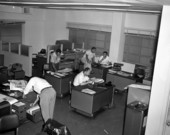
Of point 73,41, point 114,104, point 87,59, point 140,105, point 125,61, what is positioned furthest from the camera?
point 73,41

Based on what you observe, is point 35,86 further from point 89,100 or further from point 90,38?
point 90,38

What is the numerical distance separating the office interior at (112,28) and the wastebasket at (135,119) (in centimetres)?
22

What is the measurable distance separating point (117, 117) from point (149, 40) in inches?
174

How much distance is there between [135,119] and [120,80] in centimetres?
327

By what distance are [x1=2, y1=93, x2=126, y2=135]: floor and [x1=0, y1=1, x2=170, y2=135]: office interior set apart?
1.35 metres

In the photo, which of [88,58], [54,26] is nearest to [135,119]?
[88,58]

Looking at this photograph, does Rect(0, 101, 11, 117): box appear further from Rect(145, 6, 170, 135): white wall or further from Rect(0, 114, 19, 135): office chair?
Rect(145, 6, 170, 135): white wall

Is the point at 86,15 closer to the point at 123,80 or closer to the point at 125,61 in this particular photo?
the point at 125,61

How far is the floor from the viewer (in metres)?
4.79

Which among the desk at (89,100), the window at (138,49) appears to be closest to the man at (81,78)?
the desk at (89,100)

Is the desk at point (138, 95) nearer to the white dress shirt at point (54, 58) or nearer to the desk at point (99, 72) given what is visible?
the desk at point (99, 72)

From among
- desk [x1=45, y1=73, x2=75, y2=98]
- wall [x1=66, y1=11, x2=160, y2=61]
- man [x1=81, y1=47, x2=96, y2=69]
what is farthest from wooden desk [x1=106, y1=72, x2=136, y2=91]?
wall [x1=66, y1=11, x2=160, y2=61]

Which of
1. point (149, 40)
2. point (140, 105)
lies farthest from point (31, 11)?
point (140, 105)

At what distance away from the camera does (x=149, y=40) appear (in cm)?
877
